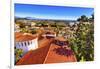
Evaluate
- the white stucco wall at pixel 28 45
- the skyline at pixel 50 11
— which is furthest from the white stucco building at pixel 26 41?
the skyline at pixel 50 11

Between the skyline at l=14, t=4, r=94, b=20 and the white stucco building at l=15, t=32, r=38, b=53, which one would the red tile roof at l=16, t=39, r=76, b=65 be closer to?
the white stucco building at l=15, t=32, r=38, b=53

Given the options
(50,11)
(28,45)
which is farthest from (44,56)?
(50,11)

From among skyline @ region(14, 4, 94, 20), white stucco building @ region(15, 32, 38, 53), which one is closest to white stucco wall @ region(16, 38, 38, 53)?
white stucco building @ region(15, 32, 38, 53)

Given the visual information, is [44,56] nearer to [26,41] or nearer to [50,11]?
[26,41]

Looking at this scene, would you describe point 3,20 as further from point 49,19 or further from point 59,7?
point 59,7

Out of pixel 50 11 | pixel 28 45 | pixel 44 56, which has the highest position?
pixel 50 11

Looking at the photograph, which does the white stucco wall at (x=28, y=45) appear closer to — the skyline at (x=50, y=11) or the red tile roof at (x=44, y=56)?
the red tile roof at (x=44, y=56)

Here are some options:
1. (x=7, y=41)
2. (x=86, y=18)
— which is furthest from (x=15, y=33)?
(x=86, y=18)
